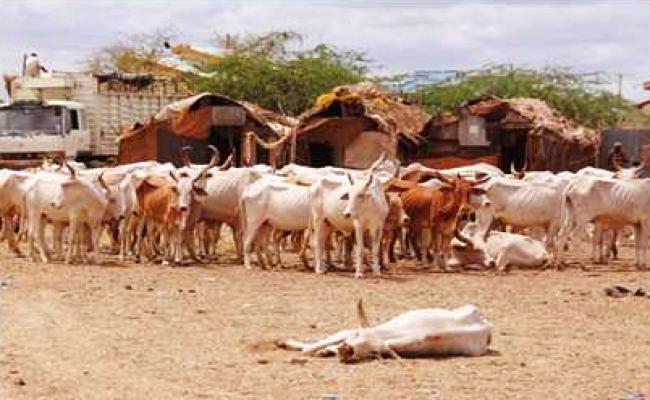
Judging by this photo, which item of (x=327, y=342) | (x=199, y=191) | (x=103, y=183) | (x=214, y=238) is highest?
(x=103, y=183)

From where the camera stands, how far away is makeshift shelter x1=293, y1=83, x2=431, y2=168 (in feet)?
102

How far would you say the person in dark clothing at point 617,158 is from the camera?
2608 cm

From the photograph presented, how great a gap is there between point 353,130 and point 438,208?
38.4 feet

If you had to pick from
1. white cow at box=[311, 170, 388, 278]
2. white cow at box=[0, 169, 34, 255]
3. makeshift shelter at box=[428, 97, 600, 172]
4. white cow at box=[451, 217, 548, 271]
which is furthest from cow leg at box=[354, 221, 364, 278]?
makeshift shelter at box=[428, 97, 600, 172]

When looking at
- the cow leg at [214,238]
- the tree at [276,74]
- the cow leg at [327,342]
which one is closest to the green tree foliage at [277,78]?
the tree at [276,74]

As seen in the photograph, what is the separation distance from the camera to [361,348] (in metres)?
11.2

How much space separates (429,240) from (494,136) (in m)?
11.8

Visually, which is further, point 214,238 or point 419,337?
point 214,238

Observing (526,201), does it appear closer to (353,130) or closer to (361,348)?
(361,348)

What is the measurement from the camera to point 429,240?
66.9 ft

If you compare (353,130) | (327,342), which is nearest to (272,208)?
(327,342)

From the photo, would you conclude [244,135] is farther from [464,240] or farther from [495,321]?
[495,321]

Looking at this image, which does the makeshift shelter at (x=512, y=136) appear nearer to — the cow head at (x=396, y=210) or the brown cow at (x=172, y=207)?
the brown cow at (x=172, y=207)

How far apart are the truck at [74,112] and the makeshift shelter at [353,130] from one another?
599cm
